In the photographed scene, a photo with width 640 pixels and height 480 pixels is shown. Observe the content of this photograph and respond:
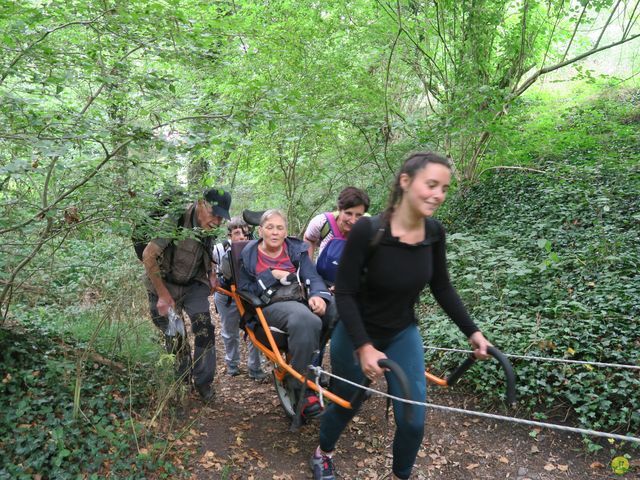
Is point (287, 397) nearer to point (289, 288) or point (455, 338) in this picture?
point (289, 288)

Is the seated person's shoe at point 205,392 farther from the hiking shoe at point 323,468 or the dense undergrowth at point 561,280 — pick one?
the dense undergrowth at point 561,280

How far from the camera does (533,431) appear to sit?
395 cm

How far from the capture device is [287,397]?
4266mm

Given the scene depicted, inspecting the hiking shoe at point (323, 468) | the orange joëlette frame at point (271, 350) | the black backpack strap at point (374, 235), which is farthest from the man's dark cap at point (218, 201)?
the hiking shoe at point (323, 468)

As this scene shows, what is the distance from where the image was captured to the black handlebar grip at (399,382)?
7.26ft

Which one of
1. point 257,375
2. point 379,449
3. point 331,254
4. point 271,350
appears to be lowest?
point 379,449

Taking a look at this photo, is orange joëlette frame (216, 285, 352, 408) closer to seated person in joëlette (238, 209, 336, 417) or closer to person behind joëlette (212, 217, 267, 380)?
seated person in joëlette (238, 209, 336, 417)

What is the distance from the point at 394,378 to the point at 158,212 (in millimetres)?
2396

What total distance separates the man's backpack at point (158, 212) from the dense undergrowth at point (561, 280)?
3051mm

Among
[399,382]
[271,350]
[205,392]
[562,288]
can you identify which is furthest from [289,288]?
[562,288]

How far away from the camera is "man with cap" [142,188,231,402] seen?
414cm

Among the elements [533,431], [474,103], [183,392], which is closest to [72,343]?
[183,392]

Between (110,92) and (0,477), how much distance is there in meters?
2.76

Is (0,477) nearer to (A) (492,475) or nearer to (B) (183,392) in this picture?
(B) (183,392)
